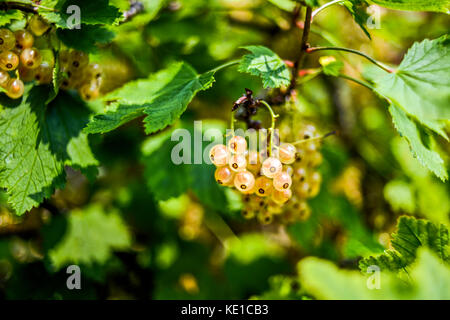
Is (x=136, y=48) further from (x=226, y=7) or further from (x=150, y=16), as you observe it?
(x=226, y=7)

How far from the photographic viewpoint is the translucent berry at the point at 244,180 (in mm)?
1076

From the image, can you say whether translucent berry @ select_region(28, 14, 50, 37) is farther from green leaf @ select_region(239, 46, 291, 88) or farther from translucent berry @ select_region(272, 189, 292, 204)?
translucent berry @ select_region(272, 189, 292, 204)

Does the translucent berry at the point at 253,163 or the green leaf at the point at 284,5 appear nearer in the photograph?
the translucent berry at the point at 253,163

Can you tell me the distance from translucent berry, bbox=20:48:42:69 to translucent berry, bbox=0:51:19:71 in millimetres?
28

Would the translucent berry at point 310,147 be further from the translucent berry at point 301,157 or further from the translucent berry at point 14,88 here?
the translucent berry at point 14,88

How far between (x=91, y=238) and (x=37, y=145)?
0.77 metres

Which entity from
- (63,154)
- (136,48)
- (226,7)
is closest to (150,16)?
(136,48)

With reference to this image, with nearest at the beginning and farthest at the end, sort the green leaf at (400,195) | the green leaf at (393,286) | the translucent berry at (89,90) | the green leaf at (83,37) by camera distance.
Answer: the green leaf at (393,286) < the green leaf at (83,37) < the translucent berry at (89,90) < the green leaf at (400,195)

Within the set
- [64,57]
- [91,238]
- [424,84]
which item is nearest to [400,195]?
[424,84]

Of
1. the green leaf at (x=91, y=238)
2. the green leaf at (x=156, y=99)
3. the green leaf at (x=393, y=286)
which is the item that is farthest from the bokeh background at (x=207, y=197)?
the green leaf at (x=393, y=286)

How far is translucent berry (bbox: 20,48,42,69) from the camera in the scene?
1.13m

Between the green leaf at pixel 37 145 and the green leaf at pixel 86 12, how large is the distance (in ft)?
0.94

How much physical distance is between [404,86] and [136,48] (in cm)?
128

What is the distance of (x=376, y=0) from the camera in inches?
43.1
